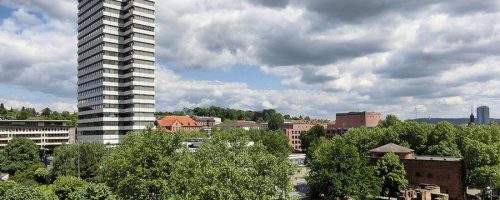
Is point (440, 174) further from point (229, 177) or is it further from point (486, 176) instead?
point (229, 177)

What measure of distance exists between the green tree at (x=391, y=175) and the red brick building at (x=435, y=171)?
29.1ft

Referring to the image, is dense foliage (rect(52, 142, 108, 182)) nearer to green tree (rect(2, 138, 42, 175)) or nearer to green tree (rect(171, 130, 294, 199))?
green tree (rect(2, 138, 42, 175))

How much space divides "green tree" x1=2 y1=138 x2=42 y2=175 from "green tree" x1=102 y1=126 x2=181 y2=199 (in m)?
66.4

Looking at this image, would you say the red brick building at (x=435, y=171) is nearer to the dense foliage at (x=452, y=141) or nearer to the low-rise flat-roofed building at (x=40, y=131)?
the dense foliage at (x=452, y=141)

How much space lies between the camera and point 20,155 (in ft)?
346

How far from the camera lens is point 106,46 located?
403 feet

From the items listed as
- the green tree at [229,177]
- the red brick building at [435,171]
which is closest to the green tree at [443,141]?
the red brick building at [435,171]

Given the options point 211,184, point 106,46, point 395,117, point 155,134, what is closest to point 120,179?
point 155,134

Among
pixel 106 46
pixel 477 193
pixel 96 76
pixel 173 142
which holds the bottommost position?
pixel 477 193

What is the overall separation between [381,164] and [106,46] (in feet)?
288

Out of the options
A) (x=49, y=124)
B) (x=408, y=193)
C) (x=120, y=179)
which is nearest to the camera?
(x=120, y=179)

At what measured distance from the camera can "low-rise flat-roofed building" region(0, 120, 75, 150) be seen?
139 meters

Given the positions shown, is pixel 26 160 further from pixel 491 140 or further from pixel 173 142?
pixel 491 140

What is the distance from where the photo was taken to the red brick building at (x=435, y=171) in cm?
7238
